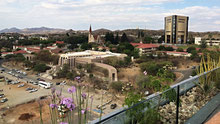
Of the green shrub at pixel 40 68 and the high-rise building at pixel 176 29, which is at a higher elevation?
the high-rise building at pixel 176 29

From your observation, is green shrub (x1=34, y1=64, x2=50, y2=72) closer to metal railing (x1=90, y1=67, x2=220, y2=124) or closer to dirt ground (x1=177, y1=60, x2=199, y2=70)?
dirt ground (x1=177, y1=60, x2=199, y2=70)

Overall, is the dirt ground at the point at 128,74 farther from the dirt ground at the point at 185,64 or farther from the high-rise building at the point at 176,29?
the high-rise building at the point at 176,29

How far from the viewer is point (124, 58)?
22.2m

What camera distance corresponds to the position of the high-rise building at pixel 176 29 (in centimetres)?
3712

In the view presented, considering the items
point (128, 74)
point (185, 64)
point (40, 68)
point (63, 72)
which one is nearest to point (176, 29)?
point (185, 64)

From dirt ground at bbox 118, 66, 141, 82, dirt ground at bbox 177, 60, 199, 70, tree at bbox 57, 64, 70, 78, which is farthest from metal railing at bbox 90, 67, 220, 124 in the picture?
dirt ground at bbox 177, 60, 199, 70

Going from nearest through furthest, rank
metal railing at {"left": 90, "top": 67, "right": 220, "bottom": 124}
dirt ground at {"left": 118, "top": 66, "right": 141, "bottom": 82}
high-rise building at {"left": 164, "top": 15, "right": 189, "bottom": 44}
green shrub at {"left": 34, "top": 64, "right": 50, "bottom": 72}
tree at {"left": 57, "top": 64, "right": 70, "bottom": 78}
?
1. metal railing at {"left": 90, "top": 67, "right": 220, "bottom": 124}
2. dirt ground at {"left": 118, "top": 66, "right": 141, "bottom": 82}
3. tree at {"left": 57, "top": 64, "right": 70, "bottom": 78}
4. green shrub at {"left": 34, "top": 64, "right": 50, "bottom": 72}
5. high-rise building at {"left": 164, "top": 15, "right": 189, "bottom": 44}

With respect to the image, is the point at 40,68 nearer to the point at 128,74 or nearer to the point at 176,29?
the point at 128,74

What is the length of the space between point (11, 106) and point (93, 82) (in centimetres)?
612

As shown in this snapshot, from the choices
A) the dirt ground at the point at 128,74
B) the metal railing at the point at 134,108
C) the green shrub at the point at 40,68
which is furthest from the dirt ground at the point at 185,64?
the metal railing at the point at 134,108

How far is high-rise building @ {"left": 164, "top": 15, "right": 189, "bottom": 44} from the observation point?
37125mm

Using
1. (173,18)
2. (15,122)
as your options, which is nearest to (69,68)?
(15,122)

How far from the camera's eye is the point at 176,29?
1464 inches

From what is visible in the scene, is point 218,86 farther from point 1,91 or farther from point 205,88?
point 1,91
